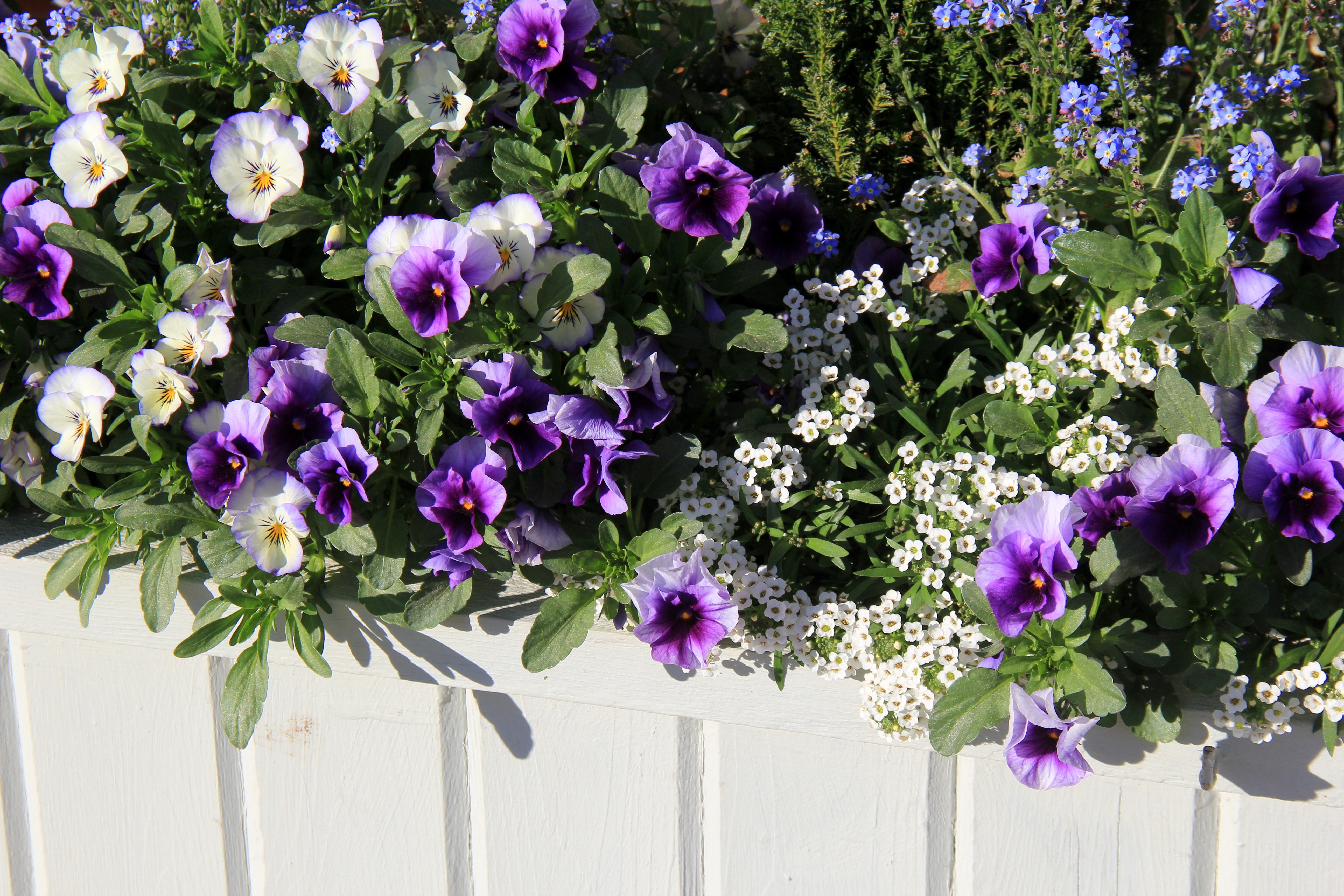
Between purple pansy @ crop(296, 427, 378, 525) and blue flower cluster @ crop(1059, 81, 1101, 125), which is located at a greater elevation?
blue flower cluster @ crop(1059, 81, 1101, 125)

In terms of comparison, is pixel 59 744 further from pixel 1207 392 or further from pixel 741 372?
pixel 1207 392

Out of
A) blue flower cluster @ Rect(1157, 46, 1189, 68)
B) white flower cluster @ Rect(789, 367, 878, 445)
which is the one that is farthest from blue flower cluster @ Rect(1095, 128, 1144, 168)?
white flower cluster @ Rect(789, 367, 878, 445)

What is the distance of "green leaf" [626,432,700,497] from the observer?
41.0 inches

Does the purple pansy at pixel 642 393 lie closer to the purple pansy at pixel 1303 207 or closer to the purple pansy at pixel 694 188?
the purple pansy at pixel 694 188

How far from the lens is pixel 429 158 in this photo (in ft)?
4.04

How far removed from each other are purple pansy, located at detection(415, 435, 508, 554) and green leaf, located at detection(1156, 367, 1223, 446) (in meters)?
0.66

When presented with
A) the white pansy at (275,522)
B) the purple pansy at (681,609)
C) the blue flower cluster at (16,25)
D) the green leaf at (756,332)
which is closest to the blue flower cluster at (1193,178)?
the green leaf at (756,332)

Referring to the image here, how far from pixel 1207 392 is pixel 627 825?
86 centimetres

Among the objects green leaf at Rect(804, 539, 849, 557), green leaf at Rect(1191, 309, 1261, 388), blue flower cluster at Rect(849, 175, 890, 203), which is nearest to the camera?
green leaf at Rect(1191, 309, 1261, 388)

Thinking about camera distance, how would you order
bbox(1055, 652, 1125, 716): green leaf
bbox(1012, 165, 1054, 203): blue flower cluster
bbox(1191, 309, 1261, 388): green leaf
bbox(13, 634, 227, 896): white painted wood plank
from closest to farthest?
bbox(1055, 652, 1125, 716): green leaf
bbox(1191, 309, 1261, 388): green leaf
bbox(1012, 165, 1054, 203): blue flower cluster
bbox(13, 634, 227, 896): white painted wood plank

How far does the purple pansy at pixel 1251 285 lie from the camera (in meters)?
0.97

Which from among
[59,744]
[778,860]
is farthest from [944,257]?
[59,744]

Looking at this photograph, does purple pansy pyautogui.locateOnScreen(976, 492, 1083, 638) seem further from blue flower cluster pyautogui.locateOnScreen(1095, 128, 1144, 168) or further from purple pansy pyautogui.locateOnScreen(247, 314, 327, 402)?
purple pansy pyautogui.locateOnScreen(247, 314, 327, 402)

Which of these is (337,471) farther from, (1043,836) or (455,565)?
(1043,836)
